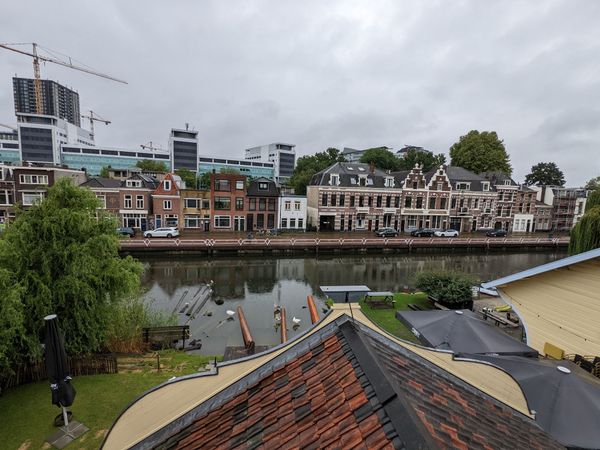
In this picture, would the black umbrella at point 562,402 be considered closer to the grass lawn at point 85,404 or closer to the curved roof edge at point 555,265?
the curved roof edge at point 555,265

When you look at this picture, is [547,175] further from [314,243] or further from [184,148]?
[184,148]

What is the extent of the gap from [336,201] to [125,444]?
141 ft

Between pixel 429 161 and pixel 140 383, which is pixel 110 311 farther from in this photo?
pixel 429 161

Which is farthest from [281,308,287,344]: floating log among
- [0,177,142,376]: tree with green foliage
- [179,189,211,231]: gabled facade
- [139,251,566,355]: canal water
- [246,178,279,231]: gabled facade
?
[179,189,211,231]: gabled facade

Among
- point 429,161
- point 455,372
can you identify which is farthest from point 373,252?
point 429,161

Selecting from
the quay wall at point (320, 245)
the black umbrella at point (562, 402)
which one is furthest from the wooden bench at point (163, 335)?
the quay wall at point (320, 245)

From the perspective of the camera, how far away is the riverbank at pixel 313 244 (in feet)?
106

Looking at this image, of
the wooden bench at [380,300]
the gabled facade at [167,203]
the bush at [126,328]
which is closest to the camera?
the bush at [126,328]

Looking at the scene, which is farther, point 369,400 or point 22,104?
point 22,104

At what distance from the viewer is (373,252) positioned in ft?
123

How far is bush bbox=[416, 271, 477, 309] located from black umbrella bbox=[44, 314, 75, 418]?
16269 mm

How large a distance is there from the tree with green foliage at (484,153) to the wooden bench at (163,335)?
6173cm

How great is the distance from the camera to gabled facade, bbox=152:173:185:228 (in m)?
40.4

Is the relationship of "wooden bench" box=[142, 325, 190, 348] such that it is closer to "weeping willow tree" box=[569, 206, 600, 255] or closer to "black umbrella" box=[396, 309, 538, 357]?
"black umbrella" box=[396, 309, 538, 357]
